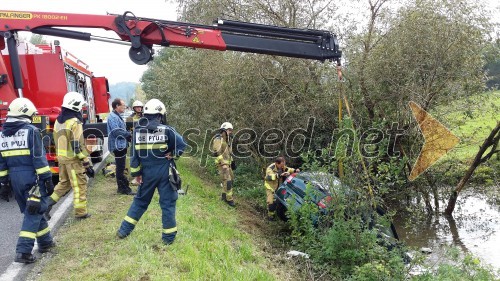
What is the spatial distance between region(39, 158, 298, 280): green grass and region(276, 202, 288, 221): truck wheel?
81 centimetres

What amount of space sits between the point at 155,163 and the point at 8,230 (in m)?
2.45

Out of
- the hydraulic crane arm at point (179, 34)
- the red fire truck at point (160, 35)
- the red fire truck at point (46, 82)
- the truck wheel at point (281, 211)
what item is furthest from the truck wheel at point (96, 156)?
the truck wheel at point (281, 211)

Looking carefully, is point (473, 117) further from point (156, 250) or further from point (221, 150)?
point (156, 250)

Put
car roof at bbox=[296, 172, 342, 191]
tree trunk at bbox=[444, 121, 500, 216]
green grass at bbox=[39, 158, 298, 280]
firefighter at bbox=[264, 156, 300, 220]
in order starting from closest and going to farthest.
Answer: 1. green grass at bbox=[39, 158, 298, 280]
2. car roof at bbox=[296, 172, 342, 191]
3. firefighter at bbox=[264, 156, 300, 220]
4. tree trunk at bbox=[444, 121, 500, 216]

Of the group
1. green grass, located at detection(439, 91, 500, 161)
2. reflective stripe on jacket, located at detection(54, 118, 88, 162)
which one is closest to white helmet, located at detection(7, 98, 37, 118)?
reflective stripe on jacket, located at detection(54, 118, 88, 162)

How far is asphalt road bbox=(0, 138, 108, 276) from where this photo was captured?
4.91 m

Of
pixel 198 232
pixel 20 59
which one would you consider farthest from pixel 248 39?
pixel 20 59

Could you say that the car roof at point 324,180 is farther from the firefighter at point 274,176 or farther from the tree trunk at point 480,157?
the tree trunk at point 480,157

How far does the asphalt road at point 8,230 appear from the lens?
193 inches

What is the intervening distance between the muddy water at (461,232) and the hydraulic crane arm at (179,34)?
470 cm

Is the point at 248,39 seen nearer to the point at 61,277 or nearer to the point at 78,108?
the point at 78,108

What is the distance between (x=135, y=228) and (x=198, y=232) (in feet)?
2.86

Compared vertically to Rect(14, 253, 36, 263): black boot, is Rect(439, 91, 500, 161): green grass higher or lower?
higher

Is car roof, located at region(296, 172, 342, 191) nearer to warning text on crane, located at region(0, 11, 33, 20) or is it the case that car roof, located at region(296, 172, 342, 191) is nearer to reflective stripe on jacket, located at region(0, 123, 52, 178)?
reflective stripe on jacket, located at region(0, 123, 52, 178)
